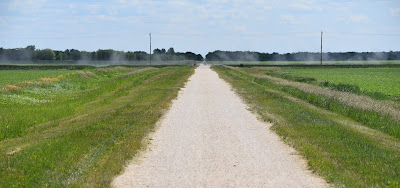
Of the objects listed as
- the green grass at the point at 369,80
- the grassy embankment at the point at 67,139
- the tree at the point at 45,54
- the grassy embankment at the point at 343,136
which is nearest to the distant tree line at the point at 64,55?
the tree at the point at 45,54

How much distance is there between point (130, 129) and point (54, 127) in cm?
339

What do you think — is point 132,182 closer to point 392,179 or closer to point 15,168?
point 15,168

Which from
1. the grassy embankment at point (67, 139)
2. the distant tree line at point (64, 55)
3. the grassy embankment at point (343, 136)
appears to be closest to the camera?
the grassy embankment at point (67, 139)

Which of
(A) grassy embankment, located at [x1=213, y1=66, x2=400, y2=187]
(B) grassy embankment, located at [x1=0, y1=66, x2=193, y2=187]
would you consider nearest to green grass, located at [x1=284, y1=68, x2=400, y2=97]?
(A) grassy embankment, located at [x1=213, y1=66, x2=400, y2=187]

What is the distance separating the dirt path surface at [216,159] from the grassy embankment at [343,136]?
468mm

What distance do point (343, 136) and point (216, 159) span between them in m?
4.55

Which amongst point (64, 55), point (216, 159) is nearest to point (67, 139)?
point (216, 159)

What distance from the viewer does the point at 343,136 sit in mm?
13805

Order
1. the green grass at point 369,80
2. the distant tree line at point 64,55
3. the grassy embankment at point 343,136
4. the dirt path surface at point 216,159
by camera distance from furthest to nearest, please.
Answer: the distant tree line at point 64,55 → the green grass at point 369,80 → the grassy embankment at point 343,136 → the dirt path surface at point 216,159

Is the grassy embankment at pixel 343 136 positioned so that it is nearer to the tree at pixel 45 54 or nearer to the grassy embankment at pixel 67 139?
the grassy embankment at pixel 67 139

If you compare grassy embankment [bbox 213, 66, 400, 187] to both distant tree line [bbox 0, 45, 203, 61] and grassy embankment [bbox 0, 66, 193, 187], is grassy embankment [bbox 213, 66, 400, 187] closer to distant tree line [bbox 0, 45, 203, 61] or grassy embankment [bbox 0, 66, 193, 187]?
grassy embankment [bbox 0, 66, 193, 187]

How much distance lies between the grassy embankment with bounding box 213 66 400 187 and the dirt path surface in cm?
47

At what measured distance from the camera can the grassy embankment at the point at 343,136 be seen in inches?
373

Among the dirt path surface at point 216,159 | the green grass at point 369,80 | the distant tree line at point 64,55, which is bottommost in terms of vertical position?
the dirt path surface at point 216,159
